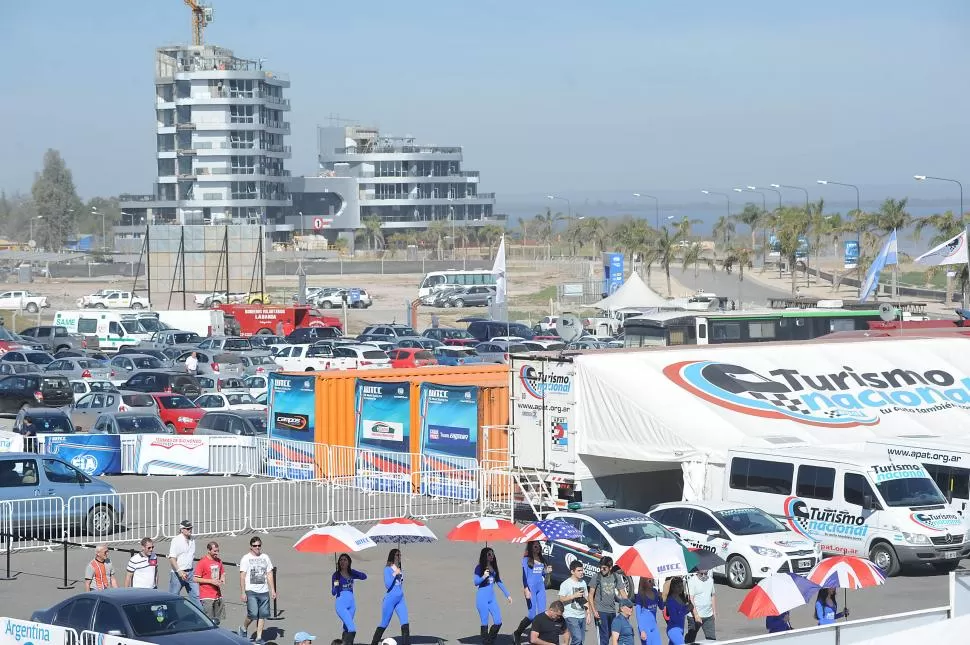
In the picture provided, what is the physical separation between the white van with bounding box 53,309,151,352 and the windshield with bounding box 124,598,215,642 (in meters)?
46.7

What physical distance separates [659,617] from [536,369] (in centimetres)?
818

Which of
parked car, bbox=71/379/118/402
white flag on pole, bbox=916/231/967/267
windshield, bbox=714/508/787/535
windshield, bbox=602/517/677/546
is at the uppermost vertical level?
white flag on pole, bbox=916/231/967/267

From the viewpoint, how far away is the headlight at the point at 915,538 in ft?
64.3

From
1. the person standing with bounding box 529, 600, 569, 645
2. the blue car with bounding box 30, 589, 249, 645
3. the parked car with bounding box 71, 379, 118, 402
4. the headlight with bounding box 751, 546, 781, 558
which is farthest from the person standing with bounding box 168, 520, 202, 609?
the parked car with bounding box 71, 379, 118, 402

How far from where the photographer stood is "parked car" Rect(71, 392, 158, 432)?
33812 mm

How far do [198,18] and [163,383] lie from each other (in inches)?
6502

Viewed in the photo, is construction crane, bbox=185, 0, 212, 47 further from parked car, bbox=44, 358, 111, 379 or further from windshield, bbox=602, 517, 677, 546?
windshield, bbox=602, 517, 677, 546

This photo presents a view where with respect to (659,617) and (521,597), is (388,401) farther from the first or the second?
(659,617)

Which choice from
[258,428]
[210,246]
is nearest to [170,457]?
[258,428]

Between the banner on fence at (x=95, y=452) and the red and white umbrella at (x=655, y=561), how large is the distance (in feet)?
53.3

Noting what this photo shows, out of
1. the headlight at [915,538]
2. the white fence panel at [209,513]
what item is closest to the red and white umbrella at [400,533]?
the white fence panel at [209,513]

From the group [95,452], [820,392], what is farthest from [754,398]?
[95,452]

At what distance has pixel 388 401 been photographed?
26766mm

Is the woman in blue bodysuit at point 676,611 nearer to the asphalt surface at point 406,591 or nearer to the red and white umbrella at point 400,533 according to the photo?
the asphalt surface at point 406,591
